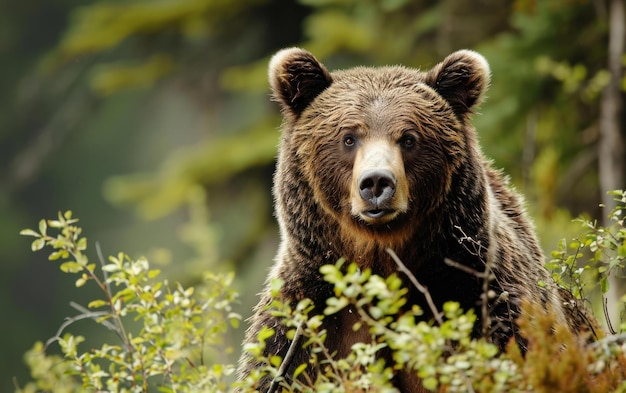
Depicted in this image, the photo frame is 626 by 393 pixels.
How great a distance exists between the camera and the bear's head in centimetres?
462

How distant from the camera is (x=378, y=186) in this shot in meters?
4.46

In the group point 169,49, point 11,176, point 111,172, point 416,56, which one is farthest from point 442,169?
point 111,172

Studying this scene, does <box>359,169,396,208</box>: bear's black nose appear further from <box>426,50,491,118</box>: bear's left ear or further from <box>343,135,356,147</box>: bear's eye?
<box>426,50,491,118</box>: bear's left ear

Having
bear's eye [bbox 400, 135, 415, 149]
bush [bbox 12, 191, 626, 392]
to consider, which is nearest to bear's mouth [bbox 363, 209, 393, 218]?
bear's eye [bbox 400, 135, 415, 149]

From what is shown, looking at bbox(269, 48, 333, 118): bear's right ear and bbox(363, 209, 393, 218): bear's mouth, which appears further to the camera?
bbox(269, 48, 333, 118): bear's right ear

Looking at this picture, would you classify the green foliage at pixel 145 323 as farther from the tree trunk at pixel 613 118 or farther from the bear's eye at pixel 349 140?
the tree trunk at pixel 613 118

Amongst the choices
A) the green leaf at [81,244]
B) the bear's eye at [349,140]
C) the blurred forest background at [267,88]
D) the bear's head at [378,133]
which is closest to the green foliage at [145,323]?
the green leaf at [81,244]

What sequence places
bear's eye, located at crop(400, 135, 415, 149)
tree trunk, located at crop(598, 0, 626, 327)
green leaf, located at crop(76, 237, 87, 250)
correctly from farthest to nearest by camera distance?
tree trunk, located at crop(598, 0, 626, 327), bear's eye, located at crop(400, 135, 415, 149), green leaf, located at crop(76, 237, 87, 250)

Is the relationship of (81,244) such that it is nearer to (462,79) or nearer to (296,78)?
(296,78)

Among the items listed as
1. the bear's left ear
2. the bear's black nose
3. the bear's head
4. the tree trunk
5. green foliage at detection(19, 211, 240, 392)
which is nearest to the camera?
green foliage at detection(19, 211, 240, 392)

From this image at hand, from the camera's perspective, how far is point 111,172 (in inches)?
1220

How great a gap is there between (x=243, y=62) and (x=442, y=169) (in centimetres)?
943

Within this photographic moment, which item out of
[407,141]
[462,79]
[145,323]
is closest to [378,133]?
[407,141]

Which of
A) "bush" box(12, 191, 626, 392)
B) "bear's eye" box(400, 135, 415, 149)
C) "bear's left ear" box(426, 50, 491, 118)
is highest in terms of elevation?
"bear's left ear" box(426, 50, 491, 118)
